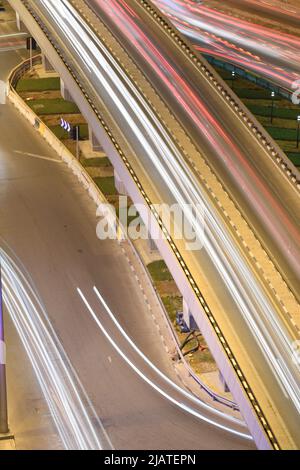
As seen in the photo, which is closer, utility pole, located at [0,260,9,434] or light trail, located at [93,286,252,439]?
utility pole, located at [0,260,9,434]

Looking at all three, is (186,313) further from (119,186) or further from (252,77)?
(252,77)

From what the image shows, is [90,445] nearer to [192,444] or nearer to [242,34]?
[192,444]

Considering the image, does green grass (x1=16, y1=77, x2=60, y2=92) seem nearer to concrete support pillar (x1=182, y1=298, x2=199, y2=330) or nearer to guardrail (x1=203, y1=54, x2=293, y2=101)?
guardrail (x1=203, y1=54, x2=293, y2=101)

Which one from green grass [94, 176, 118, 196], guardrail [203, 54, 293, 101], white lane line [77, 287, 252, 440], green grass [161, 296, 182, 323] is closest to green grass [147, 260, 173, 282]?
green grass [161, 296, 182, 323]

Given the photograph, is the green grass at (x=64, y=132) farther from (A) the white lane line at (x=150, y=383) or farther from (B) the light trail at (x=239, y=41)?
(A) the white lane line at (x=150, y=383)

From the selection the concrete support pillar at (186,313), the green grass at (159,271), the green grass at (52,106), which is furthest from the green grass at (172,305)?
the green grass at (52,106)

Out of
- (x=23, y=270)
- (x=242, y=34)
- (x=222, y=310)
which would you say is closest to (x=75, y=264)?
(x=23, y=270)
